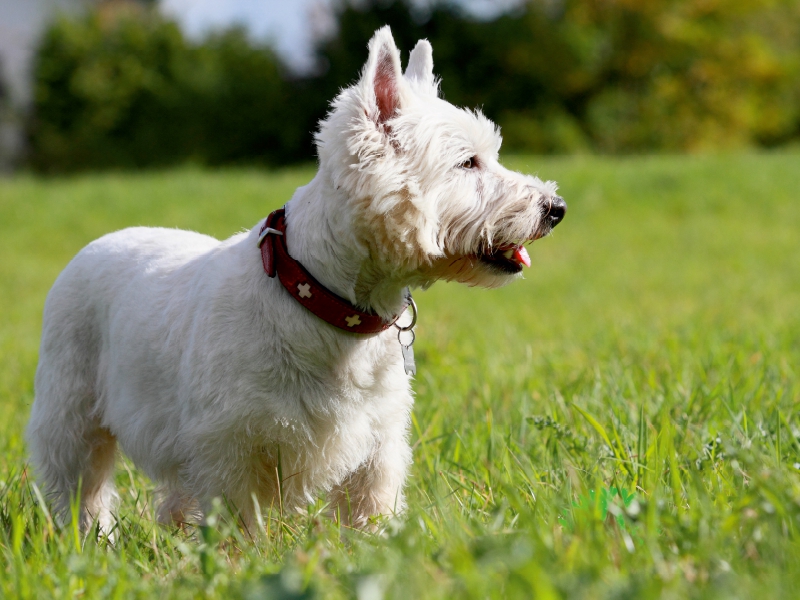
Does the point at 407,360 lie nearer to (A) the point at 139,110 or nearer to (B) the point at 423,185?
(B) the point at 423,185

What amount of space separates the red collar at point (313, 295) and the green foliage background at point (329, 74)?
956 inches

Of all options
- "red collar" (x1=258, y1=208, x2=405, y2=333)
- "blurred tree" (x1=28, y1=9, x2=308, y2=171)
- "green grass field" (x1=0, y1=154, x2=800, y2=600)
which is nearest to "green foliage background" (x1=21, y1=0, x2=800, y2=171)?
"blurred tree" (x1=28, y1=9, x2=308, y2=171)

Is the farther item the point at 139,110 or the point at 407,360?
the point at 139,110

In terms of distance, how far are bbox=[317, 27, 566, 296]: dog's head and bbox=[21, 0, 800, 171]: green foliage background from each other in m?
24.1

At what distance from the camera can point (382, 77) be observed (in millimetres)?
2691

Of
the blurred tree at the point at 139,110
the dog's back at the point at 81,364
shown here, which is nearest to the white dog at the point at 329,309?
the dog's back at the point at 81,364

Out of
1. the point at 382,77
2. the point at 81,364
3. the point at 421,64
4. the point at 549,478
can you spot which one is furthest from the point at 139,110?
the point at 549,478

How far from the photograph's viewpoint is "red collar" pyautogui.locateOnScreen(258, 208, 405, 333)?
101 inches

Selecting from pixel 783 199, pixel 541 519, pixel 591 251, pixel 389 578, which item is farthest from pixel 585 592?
pixel 783 199

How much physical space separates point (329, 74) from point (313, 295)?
85.4 feet

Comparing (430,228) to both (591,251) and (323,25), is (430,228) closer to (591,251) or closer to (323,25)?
(591,251)

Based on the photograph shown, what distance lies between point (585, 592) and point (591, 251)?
1061cm

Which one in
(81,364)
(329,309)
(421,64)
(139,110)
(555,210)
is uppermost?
(421,64)

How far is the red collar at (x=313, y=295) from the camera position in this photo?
2566 mm
